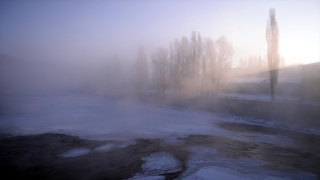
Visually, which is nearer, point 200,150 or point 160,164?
point 160,164

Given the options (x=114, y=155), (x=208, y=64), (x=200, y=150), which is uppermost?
(x=208, y=64)

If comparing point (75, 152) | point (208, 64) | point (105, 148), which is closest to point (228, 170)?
point (105, 148)

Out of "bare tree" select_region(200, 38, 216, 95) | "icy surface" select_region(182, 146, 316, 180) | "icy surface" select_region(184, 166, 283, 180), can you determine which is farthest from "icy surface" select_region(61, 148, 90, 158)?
"bare tree" select_region(200, 38, 216, 95)

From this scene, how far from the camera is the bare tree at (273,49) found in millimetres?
22156

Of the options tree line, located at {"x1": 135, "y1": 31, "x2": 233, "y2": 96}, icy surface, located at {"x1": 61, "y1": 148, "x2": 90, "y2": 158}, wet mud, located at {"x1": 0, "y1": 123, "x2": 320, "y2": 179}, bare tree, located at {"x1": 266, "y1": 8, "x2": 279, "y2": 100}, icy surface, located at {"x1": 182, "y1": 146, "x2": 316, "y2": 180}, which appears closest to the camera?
icy surface, located at {"x1": 182, "y1": 146, "x2": 316, "y2": 180}

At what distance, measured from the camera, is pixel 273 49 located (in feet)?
74.6

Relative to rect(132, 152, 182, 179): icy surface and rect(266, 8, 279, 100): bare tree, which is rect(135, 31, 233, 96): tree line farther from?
rect(132, 152, 182, 179): icy surface

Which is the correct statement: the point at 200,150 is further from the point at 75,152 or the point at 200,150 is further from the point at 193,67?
the point at 193,67

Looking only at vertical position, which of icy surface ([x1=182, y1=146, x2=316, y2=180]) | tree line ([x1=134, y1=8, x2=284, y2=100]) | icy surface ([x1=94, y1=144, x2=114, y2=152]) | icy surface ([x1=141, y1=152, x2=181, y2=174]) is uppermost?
tree line ([x1=134, y1=8, x2=284, y2=100])

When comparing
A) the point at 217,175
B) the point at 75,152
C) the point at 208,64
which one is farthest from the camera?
the point at 208,64

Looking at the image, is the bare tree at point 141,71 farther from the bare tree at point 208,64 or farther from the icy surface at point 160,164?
the icy surface at point 160,164

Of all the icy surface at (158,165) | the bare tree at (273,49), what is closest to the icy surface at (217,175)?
the icy surface at (158,165)

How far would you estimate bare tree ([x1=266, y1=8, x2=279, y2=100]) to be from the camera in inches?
872

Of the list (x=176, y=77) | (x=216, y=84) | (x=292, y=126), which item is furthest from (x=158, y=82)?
(x=292, y=126)
